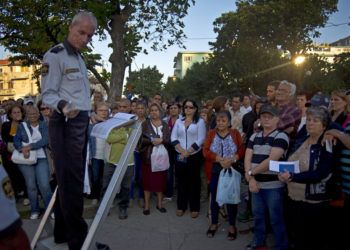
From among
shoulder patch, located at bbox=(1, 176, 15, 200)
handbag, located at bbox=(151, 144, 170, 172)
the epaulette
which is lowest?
handbag, located at bbox=(151, 144, 170, 172)

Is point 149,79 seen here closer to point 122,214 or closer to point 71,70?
point 122,214

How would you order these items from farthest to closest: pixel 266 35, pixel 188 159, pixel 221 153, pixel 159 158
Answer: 1. pixel 266 35
2. pixel 159 158
3. pixel 188 159
4. pixel 221 153

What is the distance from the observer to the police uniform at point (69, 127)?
11.1 feet

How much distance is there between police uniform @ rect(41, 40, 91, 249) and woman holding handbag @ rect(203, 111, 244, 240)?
236 cm

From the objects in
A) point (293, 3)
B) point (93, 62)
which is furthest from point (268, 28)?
point (93, 62)

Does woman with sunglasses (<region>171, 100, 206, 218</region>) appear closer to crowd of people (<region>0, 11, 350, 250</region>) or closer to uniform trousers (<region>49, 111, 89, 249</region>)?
crowd of people (<region>0, 11, 350, 250</region>)

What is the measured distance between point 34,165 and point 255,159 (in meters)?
3.72

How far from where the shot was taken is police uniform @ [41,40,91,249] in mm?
3375

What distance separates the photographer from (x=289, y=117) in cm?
500

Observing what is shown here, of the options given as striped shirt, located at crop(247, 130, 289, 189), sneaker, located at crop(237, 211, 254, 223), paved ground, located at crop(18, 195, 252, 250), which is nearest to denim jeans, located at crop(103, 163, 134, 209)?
paved ground, located at crop(18, 195, 252, 250)

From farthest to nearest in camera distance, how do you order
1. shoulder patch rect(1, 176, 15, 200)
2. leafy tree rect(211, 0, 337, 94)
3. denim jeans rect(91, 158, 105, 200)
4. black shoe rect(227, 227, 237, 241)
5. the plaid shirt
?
leafy tree rect(211, 0, 337, 94)
denim jeans rect(91, 158, 105, 200)
black shoe rect(227, 227, 237, 241)
the plaid shirt
shoulder patch rect(1, 176, 15, 200)

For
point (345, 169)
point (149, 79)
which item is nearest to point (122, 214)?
point (345, 169)

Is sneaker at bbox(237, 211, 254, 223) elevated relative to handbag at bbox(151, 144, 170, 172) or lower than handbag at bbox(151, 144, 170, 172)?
lower

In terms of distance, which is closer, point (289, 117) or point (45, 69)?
point (45, 69)
